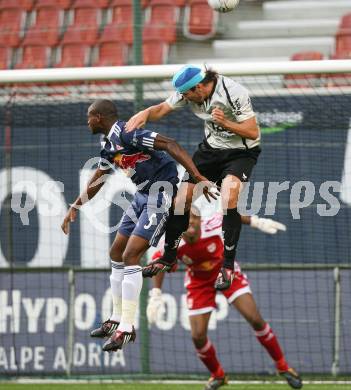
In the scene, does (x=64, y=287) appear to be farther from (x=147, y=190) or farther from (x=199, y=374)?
(x=147, y=190)

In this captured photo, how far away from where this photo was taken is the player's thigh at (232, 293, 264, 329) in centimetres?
1192

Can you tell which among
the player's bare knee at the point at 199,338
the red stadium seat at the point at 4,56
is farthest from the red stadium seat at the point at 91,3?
the player's bare knee at the point at 199,338

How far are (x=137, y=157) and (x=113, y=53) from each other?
5.89m

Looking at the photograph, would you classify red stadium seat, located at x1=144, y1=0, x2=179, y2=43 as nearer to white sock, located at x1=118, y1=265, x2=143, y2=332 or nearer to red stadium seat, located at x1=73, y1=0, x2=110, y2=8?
Result: red stadium seat, located at x1=73, y1=0, x2=110, y2=8

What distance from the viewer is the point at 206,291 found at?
12219mm

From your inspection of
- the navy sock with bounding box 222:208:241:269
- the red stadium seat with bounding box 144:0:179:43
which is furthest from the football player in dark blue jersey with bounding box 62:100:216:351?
the red stadium seat with bounding box 144:0:179:43

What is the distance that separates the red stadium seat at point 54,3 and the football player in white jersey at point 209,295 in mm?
5135

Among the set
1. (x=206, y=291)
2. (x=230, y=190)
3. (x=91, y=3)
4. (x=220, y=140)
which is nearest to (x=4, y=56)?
(x=91, y=3)

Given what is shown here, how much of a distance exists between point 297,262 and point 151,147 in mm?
4254

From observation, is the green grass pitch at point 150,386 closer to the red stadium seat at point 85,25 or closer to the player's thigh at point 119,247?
the player's thigh at point 119,247

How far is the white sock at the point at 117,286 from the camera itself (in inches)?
397

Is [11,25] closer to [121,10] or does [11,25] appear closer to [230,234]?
[121,10]

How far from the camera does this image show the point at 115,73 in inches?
447

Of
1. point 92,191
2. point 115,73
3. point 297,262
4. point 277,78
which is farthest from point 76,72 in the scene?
point 297,262
